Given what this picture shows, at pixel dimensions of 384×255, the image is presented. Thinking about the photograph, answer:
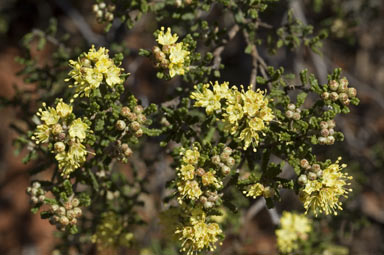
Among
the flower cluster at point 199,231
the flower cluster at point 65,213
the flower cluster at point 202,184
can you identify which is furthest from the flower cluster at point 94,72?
the flower cluster at point 199,231

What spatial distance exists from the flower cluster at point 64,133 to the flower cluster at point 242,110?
0.83 m

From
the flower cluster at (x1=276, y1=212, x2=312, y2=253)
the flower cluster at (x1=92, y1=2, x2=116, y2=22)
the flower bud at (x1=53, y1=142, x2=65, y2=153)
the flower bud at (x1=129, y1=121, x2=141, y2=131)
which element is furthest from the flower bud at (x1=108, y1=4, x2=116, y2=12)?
the flower cluster at (x1=276, y1=212, x2=312, y2=253)

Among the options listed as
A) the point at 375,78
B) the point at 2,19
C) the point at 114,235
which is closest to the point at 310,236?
the point at 114,235

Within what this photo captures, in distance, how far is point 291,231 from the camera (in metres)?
4.34

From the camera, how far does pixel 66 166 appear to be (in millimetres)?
2846

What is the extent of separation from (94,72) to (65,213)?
3.35 feet

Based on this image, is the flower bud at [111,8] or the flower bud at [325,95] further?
the flower bud at [111,8]

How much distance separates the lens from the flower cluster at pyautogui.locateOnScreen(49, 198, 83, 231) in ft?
9.57

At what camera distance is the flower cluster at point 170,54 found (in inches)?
113

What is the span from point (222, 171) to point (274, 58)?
13.5ft

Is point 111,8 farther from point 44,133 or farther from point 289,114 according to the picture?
point 289,114

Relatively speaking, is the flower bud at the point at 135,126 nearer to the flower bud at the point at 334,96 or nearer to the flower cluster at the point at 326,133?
the flower cluster at the point at 326,133

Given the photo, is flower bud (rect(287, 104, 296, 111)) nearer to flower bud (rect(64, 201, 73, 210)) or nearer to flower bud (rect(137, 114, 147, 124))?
flower bud (rect(137, 114, 147, 124))

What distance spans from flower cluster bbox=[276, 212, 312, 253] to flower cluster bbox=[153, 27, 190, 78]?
2107mm
